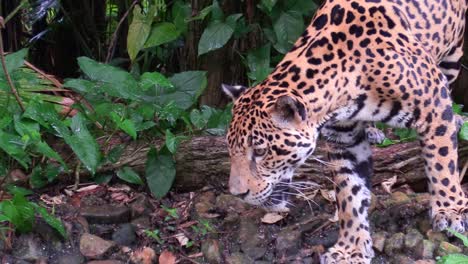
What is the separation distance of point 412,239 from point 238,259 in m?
1.29

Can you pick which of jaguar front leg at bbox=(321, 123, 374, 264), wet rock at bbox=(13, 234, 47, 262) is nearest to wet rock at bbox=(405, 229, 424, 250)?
jaguar front leg at bbox=(321, 123, 374, 264)

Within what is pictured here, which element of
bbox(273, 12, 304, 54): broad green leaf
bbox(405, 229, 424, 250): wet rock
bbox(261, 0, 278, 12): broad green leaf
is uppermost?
bbox(261, 0, 278, 12): broad green leaf

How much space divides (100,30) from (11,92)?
3548 millimetres

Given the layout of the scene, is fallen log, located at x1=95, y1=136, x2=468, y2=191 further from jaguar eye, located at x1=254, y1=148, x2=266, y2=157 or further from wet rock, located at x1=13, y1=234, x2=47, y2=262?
jaguar eye, located at x1=254, y1=148, x2=266, y2=157

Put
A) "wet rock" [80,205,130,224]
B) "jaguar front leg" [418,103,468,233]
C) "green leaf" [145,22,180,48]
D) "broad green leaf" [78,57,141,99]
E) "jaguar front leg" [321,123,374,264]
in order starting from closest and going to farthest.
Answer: "jaguar front leg" [418,103,468,233] → "jaguar front leg" [321,123,374,264] → "broad green leaf" [78,57,141,99] → "wet rock" [80,205,130,224] → "green leaf" [145,22,180,48]

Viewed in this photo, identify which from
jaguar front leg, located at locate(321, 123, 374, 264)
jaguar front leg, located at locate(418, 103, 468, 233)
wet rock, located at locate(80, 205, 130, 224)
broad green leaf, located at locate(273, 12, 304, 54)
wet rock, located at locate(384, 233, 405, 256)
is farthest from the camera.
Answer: broad green leaf, located at locate(273, 12, 304, 54)

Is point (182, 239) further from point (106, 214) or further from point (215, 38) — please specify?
point (215, 38)

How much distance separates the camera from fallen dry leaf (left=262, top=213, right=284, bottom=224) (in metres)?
6.23

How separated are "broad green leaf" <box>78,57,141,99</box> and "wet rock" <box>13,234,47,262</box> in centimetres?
124

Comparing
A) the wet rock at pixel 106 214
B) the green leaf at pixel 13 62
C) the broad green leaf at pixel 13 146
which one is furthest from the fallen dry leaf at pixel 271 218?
the green leaf at pixel 13 62

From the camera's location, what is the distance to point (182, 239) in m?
6.12

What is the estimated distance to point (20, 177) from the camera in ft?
20.8

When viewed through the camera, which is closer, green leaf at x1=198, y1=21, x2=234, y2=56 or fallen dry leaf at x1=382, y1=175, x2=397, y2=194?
fallen dry leaf at x1=382, y1=175, x2=397, y2=194

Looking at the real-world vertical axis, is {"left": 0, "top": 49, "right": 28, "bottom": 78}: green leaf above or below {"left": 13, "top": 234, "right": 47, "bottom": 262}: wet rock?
above
